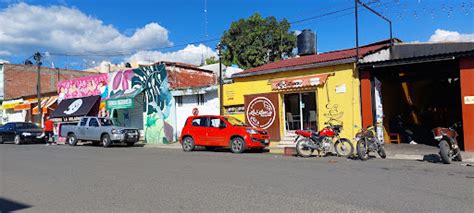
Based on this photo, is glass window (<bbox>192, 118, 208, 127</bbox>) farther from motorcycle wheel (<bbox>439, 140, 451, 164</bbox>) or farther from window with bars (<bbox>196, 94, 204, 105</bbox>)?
motorcycle wheel (<bbox>439, 140, 451, 164</bbox>)

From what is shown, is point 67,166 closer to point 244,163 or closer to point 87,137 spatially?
point 244,163

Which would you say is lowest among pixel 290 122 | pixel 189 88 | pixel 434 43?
pixel 290 122

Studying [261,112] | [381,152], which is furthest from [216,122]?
[381,152]

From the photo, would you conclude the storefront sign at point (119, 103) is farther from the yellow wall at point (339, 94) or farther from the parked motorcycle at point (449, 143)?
the parked motorcycle at point (449, 143)

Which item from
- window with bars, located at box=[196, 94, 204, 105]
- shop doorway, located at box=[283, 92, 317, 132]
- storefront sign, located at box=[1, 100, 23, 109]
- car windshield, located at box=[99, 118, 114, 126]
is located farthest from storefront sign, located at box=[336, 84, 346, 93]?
storefront sign, located at box=[1, 100, 23, 109]

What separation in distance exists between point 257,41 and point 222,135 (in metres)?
25.2

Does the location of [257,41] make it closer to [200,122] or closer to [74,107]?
[74,107]


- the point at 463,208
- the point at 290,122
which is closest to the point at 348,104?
the point at 290,122

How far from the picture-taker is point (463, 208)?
19.2 ft

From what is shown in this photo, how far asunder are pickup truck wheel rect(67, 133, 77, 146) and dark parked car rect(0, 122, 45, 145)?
11.8 feet

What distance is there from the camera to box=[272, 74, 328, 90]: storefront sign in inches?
672

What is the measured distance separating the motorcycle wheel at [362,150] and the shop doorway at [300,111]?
498cm

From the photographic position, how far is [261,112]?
19.2m

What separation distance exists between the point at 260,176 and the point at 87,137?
→ 15819 millimetres
